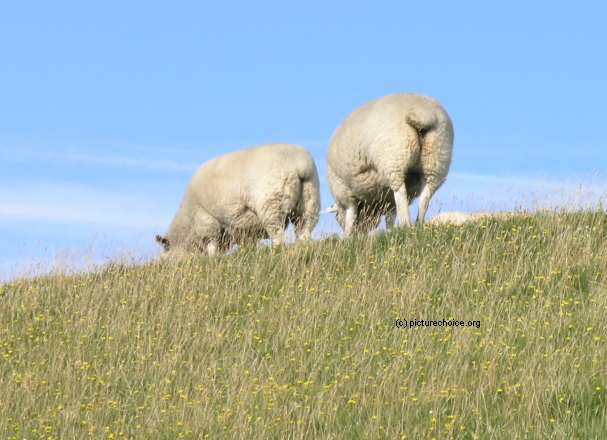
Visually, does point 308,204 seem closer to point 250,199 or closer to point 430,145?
point 250,199

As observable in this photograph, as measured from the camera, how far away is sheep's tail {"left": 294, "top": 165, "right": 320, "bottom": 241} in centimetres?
1510

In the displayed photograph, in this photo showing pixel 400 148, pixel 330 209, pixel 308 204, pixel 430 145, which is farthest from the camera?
pixel 330 209

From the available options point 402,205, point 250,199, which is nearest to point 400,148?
point 402,205

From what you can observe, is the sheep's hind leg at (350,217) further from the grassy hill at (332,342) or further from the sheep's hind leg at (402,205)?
the grassy hill at (332,342)

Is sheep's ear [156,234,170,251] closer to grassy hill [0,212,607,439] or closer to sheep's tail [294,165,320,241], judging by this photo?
sheep's tail [294,165,320,241]

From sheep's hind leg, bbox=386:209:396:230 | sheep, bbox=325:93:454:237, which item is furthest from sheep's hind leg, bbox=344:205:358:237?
sheep, bbox=325:93:454:237

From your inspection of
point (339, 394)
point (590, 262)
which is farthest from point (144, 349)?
point (590, 262)

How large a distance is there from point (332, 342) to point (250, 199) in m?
6.71

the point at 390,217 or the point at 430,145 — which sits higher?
the point at 430,145

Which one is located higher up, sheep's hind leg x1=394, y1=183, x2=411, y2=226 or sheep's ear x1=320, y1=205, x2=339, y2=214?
sheep's ear x1=320, y1=205, x2=339, y2=214

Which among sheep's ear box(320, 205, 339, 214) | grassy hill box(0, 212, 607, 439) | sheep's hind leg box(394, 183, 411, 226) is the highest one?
sheep's ear box(320, 205, 339, 214)

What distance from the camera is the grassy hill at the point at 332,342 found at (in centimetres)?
707

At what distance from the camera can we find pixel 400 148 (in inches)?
516

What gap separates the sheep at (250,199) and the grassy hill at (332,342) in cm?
239
